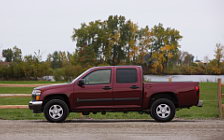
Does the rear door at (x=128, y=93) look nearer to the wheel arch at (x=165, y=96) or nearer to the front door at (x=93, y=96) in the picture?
the front door at (x=93, y=96)

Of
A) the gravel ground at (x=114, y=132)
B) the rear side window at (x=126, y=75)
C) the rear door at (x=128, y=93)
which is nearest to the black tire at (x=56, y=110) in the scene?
the gravel ground at (x=114, y=132)

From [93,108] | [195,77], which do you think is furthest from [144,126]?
[195,77]

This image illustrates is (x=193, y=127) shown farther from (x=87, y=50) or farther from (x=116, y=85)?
(x=87, y=50)

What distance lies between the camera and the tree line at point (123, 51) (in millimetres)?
71375

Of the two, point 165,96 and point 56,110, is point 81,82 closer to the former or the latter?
point 56,110

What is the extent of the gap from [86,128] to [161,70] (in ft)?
212

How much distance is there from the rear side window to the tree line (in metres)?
58.5

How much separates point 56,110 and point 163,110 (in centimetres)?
332

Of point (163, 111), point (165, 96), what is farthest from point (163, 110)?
point (165, 96)

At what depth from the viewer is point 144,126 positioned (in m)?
10.2

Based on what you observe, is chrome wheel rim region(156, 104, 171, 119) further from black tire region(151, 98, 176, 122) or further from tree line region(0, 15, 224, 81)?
tree line region(0, 15, 224, 81)

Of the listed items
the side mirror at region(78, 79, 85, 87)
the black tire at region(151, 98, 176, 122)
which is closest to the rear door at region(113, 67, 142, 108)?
the black tire at region(151, 98, 176, 122)

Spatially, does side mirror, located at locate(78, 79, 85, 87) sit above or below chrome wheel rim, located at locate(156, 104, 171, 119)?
above

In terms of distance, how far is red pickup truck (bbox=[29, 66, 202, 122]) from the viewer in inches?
451
